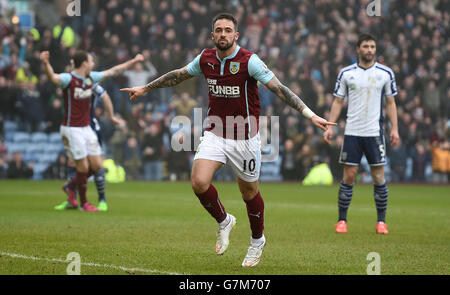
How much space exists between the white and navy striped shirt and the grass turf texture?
1489 millimetres

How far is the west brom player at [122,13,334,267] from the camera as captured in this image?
23.7ft

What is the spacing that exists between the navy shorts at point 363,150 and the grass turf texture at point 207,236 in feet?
3.25

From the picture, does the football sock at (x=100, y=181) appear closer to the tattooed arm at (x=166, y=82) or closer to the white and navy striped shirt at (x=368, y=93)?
the white and navy striped shirt at (x=368, y=93)

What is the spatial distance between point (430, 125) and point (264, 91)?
578 centimetres

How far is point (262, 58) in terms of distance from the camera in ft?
80.3

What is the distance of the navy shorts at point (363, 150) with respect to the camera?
10.6 metres

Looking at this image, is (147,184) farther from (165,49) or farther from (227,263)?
(227,263)

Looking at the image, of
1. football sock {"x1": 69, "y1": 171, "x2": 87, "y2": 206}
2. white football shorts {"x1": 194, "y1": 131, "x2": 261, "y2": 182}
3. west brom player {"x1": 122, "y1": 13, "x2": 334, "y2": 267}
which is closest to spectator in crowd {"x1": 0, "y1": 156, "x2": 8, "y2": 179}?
football sock {"x1": 69, "y1": 171, "x2": 87, "y2": 206}

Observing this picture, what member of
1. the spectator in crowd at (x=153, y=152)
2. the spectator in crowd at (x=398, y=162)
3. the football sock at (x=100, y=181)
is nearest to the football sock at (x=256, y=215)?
the football sock at (x=100, y=181)

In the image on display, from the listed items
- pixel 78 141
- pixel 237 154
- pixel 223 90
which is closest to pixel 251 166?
pixel 237 154

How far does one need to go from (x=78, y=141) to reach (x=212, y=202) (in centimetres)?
582

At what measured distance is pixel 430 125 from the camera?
25000 millimetres

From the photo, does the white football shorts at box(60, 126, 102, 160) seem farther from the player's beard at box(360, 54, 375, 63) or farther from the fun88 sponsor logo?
the fun88 sponsor logo

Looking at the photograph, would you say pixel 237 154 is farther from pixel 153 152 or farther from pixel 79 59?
pixel 153 152
